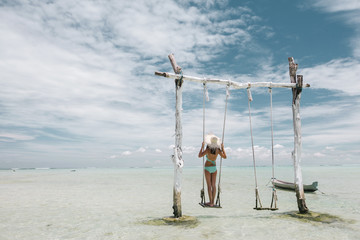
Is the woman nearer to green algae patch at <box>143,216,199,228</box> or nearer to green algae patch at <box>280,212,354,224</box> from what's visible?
green algae patch at <box>143,216,199,228</box>

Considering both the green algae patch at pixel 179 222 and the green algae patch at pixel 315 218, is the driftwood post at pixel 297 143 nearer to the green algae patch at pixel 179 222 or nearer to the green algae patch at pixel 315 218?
the green algae patch at pixel 315 218

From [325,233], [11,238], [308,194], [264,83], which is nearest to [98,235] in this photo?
[11,238]

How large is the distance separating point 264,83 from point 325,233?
571 cm

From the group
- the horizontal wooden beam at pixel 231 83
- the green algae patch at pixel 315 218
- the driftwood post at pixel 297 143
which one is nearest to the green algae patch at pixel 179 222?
the green algae patch at pixel 315 218

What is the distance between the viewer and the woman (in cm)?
831

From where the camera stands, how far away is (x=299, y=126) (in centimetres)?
938

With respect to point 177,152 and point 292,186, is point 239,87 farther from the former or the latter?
point 292,186

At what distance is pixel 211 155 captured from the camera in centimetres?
832

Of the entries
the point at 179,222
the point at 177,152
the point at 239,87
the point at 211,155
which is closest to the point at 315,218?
the point at 211,155

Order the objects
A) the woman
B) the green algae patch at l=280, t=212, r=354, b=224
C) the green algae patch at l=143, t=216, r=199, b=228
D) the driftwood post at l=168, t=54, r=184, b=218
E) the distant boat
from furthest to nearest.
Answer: the distant boat
the green algae patch at l=280, t=212, r=354, b=224
the woman
the driftwood post at l=168, t=54, r=184, b=218
the green algae patch at l=143, t=216, r=199, b=228

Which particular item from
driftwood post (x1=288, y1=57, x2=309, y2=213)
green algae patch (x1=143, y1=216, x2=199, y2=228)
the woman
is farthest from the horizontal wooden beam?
green algae patch (x1=143, y1=216, x2=199, y2=228)

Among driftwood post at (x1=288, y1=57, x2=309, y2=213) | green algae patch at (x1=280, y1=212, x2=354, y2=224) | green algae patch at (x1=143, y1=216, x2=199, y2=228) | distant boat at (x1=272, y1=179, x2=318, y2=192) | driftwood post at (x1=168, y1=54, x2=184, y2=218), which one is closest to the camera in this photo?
green algae patch at (x1=143, y1=216, x2=199, y2=228)

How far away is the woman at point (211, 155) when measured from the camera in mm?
8312

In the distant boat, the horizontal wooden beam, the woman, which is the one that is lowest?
the distant boat
